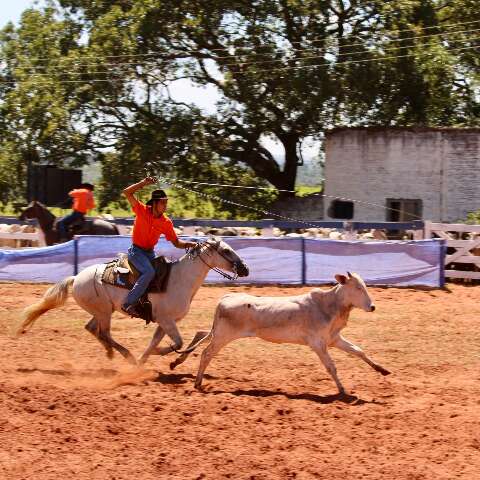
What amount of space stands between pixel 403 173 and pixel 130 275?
1950 centimetres

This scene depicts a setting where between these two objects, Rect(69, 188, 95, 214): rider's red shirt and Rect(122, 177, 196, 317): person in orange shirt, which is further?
Rect(69, 188, 95, 214): rider's red shirt

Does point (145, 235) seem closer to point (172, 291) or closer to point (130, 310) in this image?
point (172, 291)

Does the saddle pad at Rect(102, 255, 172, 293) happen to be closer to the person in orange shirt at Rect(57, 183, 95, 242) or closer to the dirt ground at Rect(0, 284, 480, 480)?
the dirt ground at Rect(0, 284, 480, 480)

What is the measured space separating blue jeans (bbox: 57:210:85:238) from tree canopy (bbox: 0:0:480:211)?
1134 centimetres

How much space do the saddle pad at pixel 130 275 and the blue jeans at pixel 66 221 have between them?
30.3ft

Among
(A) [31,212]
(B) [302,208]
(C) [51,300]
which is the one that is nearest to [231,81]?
(B) [302,208]

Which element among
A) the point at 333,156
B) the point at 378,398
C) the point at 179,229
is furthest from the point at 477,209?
the point at 378,398

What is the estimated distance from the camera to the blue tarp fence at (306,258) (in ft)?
61.9

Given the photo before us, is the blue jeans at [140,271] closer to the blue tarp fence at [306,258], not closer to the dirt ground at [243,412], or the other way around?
the dirt ground at [243,412]

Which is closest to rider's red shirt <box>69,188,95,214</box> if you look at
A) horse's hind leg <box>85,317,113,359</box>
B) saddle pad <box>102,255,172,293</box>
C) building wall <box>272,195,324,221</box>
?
horse's hind leg <box>85,317,113,359</box>

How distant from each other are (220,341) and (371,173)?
20.7 m

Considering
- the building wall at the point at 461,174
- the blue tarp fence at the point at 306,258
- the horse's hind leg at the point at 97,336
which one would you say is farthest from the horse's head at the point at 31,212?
the building wall at the point at 461,174

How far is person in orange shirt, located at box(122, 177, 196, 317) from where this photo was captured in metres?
11.0

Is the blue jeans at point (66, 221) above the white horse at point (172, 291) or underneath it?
above
